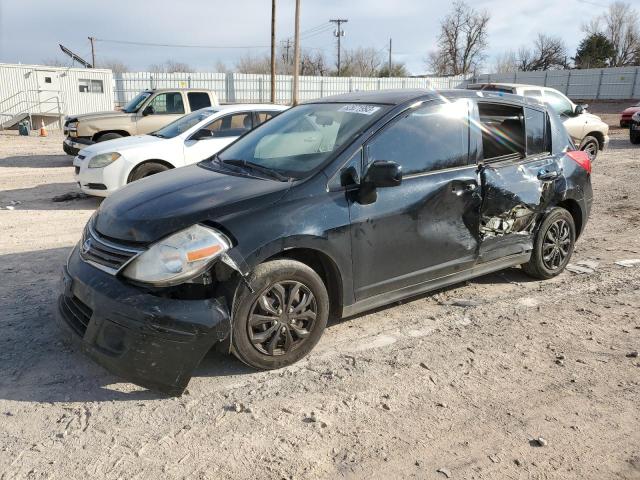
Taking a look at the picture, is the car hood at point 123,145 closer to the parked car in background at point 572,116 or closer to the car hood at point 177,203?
the car hood at point 177,203

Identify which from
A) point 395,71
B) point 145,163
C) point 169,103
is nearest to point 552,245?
point 145,163

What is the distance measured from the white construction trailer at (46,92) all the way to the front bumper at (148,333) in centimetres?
2398

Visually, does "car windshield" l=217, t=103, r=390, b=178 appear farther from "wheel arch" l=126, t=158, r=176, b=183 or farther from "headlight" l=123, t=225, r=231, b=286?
"wheel arch" l=126, t=158, r=176, b=183

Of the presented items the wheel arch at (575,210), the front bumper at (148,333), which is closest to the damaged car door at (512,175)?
the wheel arch at (575,210)

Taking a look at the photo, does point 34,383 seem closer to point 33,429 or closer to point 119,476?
point 33,429

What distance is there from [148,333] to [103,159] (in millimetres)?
6037

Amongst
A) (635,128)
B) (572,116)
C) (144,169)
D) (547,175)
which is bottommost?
(144,169)

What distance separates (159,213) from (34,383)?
130 centimetres

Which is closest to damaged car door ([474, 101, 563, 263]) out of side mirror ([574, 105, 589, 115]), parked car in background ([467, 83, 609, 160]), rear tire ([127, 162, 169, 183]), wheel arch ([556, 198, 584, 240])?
wheel arch ([556, 198, 584, 240])

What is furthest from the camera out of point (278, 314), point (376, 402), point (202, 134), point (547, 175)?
point (202, 134)

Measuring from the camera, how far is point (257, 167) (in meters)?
3.99

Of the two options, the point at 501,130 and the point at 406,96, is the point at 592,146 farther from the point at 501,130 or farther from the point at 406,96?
the point at 406,96

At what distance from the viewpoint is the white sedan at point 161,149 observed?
317 inches

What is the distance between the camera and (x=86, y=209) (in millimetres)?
8086
